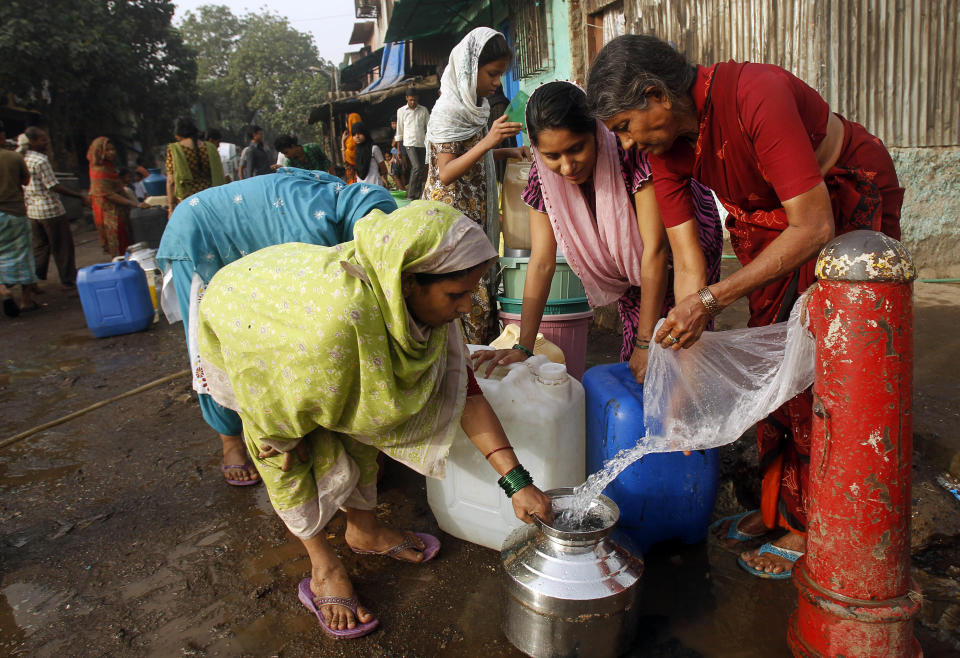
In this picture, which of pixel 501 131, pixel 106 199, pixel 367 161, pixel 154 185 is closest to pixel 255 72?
pixel 154 185

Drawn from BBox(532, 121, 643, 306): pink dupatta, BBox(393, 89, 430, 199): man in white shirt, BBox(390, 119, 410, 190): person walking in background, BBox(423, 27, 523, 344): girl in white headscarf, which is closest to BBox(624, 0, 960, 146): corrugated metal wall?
BBox(423, 27, 523, 344): girl in white headscarf

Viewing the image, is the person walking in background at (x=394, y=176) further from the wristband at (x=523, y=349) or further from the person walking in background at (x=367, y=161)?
the wristband at (x=523, y=349)

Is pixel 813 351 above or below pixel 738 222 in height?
below

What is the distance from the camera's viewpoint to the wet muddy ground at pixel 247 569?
72.9 inches

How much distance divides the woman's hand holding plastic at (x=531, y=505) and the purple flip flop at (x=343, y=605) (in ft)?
2.03

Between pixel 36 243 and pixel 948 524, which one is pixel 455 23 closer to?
pixel 36 243

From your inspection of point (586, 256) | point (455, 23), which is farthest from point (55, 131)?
point (586, 256)

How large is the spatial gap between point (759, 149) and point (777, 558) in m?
1.31

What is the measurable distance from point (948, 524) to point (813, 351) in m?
1.11

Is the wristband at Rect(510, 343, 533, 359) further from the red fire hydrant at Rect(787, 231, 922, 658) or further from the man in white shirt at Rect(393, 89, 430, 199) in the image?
the man in white shirt at Rect(393, 89, 430, 199)

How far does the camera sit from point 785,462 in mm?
2043

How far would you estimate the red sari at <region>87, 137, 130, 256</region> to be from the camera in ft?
23.8

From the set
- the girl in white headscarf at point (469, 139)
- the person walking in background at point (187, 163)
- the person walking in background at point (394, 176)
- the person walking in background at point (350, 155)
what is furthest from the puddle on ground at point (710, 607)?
the person walking in background at point (394, 176)

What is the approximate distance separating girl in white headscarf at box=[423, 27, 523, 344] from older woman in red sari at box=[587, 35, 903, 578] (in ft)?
4.66
